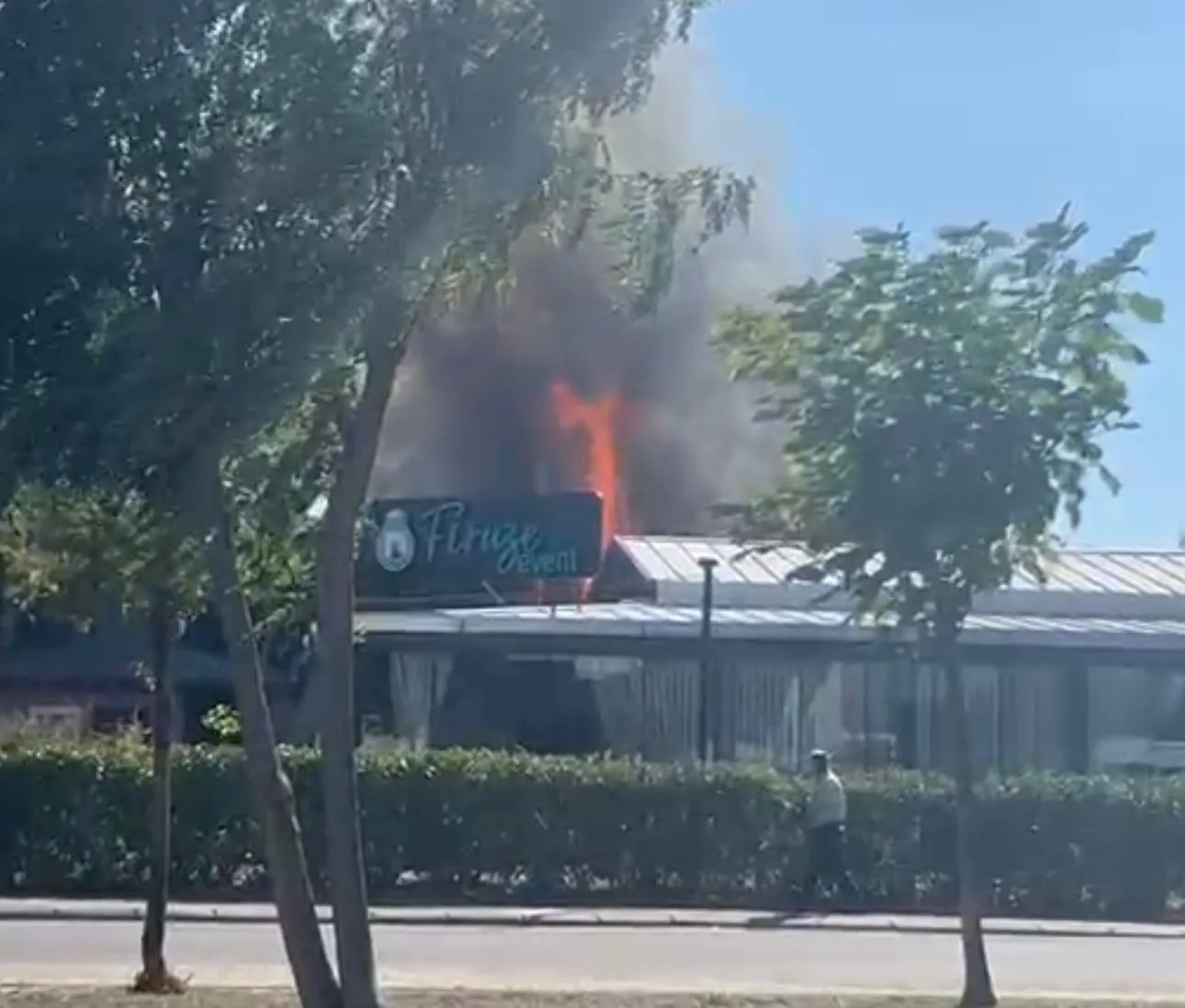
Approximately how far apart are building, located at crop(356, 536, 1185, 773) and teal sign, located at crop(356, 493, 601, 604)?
1.62ft

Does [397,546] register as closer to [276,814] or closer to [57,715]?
[57,715]

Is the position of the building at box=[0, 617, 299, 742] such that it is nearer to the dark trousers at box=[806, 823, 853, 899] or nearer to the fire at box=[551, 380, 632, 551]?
the dark trousers at box=[806, 823, 853, 899]

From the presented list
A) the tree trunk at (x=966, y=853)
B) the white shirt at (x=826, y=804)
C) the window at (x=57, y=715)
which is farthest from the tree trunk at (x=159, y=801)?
the window at (x=57, y=715)

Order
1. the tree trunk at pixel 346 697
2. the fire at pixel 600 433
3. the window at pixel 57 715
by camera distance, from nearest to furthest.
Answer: the tree trunk at pixel 346 697 → the window at pixel 57 715 → the fire at pixel 600 433

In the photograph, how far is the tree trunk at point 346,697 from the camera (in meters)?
12.7

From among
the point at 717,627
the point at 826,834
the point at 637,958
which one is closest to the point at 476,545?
the point at 717,627

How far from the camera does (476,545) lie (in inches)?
1486

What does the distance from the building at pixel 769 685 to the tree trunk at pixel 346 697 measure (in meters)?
22.8

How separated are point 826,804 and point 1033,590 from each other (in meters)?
9.45

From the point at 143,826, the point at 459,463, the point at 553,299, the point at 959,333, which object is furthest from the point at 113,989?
the point at 459,463

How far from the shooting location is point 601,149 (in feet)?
41.0

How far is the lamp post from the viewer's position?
111 ft

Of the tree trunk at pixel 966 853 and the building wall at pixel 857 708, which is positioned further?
the building wall at pixel 857 708

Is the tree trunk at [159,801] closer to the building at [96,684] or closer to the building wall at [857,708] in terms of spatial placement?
the building wall at [857,708]
